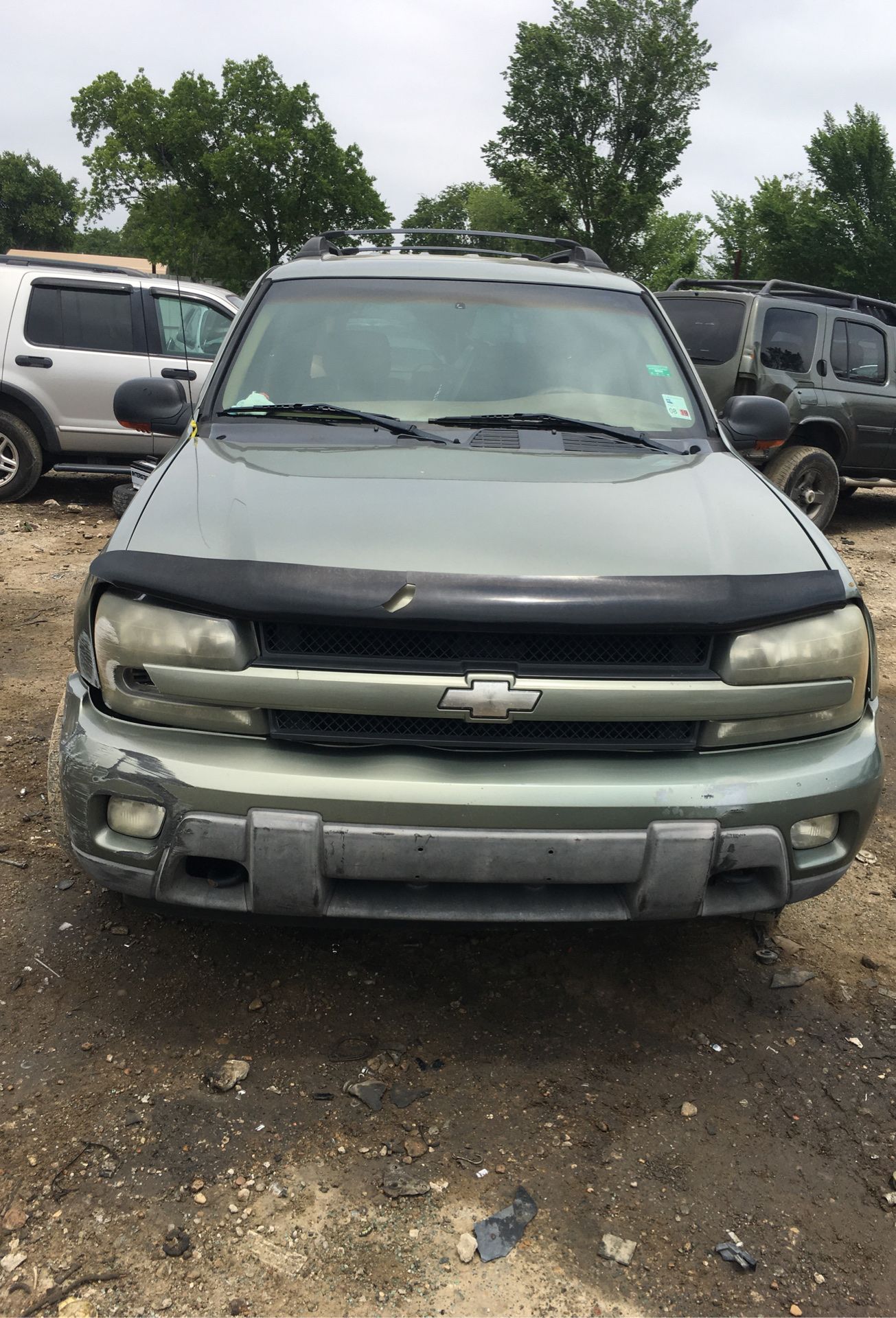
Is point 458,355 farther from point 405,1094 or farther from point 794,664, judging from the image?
point 405,1094

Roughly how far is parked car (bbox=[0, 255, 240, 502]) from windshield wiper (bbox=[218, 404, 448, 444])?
5794 millimetres

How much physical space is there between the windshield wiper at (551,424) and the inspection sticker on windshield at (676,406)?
8.7 inches

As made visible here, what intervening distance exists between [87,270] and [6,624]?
4471 millimetres

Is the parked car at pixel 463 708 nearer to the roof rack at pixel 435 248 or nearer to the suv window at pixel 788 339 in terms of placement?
the roof rack at pixel 435 248

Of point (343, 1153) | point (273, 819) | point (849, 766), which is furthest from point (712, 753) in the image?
point (343, 1153)

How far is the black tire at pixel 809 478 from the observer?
8.72 m

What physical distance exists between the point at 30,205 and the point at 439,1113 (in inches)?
2729

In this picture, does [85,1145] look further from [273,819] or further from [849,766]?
[849,766]

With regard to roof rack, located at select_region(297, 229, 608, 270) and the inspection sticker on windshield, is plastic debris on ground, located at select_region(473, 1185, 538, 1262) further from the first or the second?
roof rack, located at select_region(297, 229, 608, 270)

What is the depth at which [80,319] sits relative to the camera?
8758mm

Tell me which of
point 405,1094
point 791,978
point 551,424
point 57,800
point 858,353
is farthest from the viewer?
point 858,353

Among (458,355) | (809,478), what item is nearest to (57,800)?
(458,355)

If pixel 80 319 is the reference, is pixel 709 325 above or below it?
above

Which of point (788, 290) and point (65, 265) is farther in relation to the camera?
point (788, 290)
